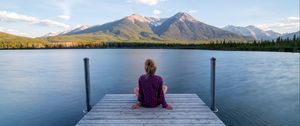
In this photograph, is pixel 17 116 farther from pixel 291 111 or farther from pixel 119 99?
pixel 291 111

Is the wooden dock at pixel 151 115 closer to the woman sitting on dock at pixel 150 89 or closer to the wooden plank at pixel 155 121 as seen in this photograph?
the wooden plank at pixel 155 121

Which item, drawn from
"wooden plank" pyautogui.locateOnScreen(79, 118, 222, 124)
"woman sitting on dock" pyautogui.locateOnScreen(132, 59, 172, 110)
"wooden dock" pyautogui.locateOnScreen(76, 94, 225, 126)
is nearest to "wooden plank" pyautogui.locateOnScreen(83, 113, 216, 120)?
"wooden dock" pyautogui.locateOnScreen(76, 94, 225, 126)

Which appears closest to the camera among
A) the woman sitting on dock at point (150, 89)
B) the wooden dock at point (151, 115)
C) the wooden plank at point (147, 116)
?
the wooden dock at point (151, 115)

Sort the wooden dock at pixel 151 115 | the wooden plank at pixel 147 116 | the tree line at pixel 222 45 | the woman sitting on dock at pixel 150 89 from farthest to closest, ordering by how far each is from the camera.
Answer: the tree line at pixel 222 45, the woman sitting on dock at pixel 150 89, the wooden plank at pixel 147 116, the wooden dock at pixel 151 115

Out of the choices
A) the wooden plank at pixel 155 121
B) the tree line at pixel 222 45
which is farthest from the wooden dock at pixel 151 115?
the tree line at pixel 222 45

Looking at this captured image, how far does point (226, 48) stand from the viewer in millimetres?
125250

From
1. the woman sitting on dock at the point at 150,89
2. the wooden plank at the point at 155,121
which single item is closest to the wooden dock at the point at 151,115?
the wooden plank at the point at 155,121

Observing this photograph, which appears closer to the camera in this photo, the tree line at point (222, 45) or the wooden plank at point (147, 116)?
the wooden plank at point (147, 116)

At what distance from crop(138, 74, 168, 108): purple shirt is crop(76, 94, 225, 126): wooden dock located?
232mm

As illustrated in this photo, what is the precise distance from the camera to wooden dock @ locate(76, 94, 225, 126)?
6652 millimetres

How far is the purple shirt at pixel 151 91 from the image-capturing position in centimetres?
746

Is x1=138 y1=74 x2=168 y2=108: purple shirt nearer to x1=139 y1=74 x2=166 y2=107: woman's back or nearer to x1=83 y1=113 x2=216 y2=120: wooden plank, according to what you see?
x1=139 y1=74 x2=166 y2=107: woman's back

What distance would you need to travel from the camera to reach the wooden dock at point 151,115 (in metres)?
6.65

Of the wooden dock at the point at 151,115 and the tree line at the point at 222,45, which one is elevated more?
Result: the tree line at the point at 222,45
